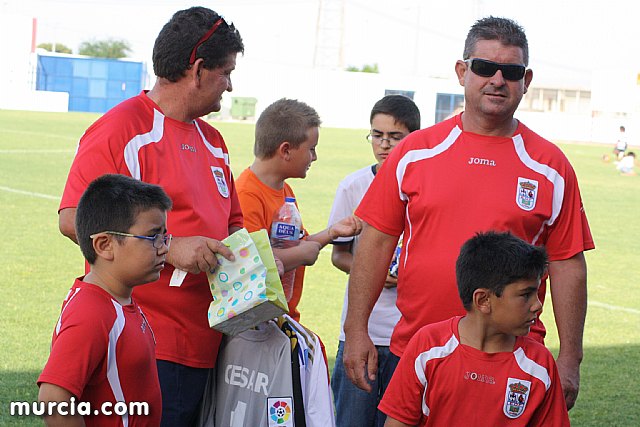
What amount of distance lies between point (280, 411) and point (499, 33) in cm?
179

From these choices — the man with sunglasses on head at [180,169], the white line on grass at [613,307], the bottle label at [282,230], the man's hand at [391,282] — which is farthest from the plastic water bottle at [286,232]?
the white line on grass at [613,307]

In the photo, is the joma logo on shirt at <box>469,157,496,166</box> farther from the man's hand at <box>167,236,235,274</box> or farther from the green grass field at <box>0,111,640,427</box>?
the green grass field at <box>0,111,640,427</box>

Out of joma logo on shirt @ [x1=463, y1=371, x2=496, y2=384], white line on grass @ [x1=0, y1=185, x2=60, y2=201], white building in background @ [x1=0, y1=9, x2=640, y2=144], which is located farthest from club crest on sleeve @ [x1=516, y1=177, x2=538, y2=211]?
white building in background @ [x1=0, y1=9, x2=640, y2=144]

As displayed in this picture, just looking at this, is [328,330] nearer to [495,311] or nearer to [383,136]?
[383,136]

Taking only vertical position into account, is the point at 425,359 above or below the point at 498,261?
below

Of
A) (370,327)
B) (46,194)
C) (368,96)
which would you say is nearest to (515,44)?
(370,327)

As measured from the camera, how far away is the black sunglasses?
372 centimetres

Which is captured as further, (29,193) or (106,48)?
(106,48)

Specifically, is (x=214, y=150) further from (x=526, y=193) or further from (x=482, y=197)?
(x=526, y=193)

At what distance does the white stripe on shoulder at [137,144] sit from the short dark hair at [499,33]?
1.29m

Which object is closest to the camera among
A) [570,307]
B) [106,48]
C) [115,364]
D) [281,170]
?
[115,364]

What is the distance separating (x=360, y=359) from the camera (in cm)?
388

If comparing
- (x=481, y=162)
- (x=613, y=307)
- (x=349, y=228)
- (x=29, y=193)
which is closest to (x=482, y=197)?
(x=481, y=162)

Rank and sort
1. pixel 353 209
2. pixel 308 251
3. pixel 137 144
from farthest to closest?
pixel 353 209 → pixel 308 251 → pixel 137 144
